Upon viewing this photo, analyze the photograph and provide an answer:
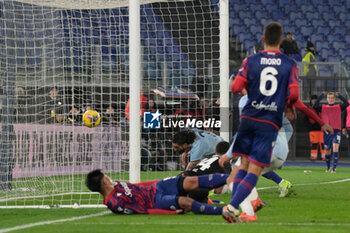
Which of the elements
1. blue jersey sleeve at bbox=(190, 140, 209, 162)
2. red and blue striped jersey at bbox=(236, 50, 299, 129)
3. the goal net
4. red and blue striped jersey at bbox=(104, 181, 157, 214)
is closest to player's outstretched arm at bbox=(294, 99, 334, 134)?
red and blue striped jersey at bbox=(236, 50, 299, 129)

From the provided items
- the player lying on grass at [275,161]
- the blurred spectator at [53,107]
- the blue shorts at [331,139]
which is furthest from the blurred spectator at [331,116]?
the blurred spectator at [53,107]

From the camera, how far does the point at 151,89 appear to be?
50.7 feet

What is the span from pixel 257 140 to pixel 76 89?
21.3 feet

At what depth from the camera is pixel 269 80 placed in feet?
18.8

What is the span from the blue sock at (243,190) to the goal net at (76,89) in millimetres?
3213

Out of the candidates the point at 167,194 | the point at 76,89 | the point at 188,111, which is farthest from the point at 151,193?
the point at 188,111

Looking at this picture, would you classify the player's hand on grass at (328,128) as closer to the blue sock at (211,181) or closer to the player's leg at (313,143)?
the blue sock at (211,181)

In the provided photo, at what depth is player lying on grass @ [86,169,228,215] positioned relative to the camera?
22.1ft

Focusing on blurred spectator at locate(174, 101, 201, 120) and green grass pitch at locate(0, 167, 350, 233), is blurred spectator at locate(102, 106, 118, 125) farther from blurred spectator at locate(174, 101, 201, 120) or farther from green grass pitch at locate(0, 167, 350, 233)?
green grass pitch at locate(0, 167, 350, 233)

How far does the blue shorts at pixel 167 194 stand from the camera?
22.3 feet

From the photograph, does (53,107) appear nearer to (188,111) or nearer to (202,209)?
(188,111)

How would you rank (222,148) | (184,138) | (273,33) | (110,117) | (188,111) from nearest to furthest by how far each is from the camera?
(273,33)
(184,138)
(222,148)
(110,117)
(188,111)

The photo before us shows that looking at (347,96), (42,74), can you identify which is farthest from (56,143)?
(347,96)

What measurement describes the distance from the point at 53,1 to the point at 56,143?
318 cm
